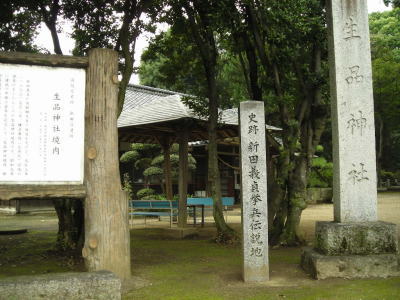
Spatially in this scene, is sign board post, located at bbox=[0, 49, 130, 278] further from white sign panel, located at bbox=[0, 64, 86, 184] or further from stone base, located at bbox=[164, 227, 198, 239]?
stone base, located at bbox=[164, 227, 198, 239]

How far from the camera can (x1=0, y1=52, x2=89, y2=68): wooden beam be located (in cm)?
527

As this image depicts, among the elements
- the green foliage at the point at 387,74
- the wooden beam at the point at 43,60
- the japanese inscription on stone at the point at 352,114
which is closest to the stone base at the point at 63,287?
the wooden beam at the point at 43,60

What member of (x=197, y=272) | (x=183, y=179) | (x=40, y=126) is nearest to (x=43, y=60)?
(x=40, y=126)

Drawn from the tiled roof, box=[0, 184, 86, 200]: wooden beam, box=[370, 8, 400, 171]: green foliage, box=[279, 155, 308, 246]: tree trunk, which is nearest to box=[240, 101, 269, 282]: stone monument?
box=[0, 184, 86, 200]: wooden beam

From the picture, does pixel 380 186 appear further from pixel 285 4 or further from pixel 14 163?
pixel 14 163

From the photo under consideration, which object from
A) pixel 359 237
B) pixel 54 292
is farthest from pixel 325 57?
pixel 54 292

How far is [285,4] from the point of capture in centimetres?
795

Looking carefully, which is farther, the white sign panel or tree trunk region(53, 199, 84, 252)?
tree trunk region(53, 199, 84, 252)

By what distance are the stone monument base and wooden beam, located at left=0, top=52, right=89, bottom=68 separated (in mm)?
4217

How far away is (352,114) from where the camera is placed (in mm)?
6332

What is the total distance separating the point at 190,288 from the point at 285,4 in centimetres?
548

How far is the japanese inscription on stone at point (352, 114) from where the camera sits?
20.4 ft

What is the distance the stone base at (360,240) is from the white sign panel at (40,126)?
363cm

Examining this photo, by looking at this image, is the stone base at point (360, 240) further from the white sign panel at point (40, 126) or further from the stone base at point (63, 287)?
the white sign panel at point (40, 126)
